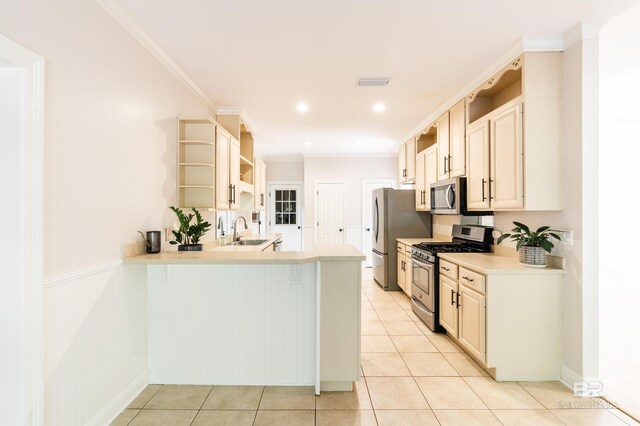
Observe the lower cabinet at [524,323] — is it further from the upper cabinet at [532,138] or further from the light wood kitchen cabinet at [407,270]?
the light wood kitchen cabinet at [407,270]

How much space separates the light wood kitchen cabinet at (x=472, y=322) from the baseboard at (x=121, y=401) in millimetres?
2574

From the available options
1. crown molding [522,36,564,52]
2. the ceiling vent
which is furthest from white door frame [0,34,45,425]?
crown molding [522,36,564,52]

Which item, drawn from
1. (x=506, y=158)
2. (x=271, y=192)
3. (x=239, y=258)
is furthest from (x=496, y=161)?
(x=271, y=192)

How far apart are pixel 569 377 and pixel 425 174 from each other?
293 cm

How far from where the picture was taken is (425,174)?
4785 millimetres

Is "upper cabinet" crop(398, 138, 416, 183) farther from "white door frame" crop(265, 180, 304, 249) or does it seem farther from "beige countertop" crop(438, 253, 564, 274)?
"white door frame" crop(265, 180, 304, 249)

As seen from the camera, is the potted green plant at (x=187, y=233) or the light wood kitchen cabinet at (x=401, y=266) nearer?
the potted green plant at (x=187, y=233)

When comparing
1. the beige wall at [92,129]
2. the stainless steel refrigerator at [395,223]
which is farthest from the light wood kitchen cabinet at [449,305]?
the beige wall at [92,129]

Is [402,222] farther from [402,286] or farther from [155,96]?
[155,96]

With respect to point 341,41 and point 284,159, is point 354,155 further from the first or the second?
point 341,41

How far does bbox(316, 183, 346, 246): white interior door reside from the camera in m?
7.42

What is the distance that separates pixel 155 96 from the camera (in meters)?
2.68

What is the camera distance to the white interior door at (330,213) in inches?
292

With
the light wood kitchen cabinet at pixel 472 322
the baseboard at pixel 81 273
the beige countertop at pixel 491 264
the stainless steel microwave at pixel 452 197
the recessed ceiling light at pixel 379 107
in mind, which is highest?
the recessed ceiling light at pixel 379 107
